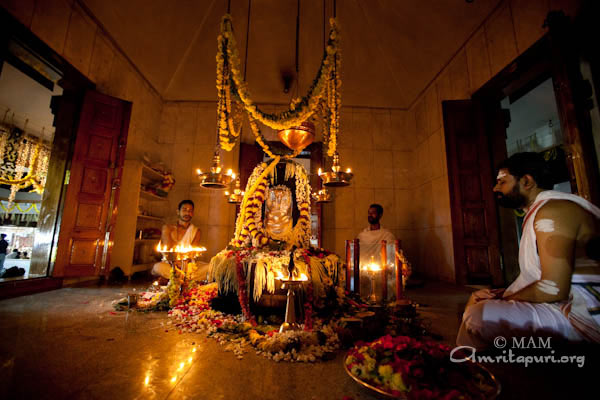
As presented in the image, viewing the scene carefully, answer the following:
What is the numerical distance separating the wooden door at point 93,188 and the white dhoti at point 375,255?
15.7 feet

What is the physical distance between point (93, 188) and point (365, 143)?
676 cm

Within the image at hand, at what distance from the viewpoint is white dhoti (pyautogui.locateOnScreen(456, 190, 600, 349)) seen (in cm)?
146

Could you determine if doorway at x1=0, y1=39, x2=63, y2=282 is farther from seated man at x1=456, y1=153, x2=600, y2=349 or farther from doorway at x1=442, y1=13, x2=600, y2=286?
doorway at x1=442, y1=13, x2=600, y2=286

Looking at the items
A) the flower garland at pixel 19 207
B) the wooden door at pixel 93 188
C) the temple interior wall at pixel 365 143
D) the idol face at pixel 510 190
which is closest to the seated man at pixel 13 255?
the flower garland at pixel 19 207

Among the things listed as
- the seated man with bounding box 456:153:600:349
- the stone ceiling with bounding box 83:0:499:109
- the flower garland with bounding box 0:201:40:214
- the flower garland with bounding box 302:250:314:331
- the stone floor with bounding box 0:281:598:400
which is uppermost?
the stone ceiling with bounding box 83:0:499:109

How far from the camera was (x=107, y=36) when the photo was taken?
5434mm

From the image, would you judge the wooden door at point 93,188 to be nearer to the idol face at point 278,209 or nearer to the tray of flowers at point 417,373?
the idol face at point 278,209

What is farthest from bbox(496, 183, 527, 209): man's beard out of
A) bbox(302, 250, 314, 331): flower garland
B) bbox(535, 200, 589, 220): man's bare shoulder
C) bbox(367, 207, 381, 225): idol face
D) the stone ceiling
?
the stone ceiling

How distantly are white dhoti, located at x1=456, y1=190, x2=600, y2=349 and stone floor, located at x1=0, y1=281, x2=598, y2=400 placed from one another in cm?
21

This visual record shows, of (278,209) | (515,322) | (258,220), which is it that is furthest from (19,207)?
(515,322)

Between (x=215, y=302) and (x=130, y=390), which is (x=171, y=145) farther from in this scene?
(x=130, y=390)

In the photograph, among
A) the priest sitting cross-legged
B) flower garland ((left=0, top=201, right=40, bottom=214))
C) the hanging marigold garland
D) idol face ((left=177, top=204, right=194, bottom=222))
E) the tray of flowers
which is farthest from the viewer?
flower garland ((left=0, top=201, right=40, bottom=214))

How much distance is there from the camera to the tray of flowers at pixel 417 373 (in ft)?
4.05

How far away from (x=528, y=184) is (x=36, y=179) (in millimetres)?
12913
